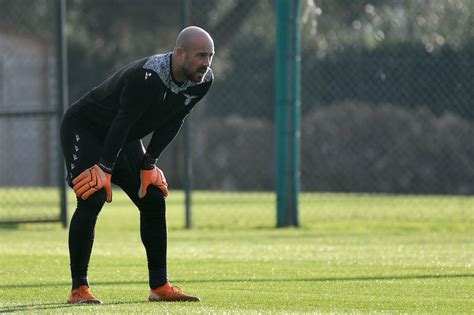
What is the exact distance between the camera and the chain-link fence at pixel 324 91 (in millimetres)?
16453

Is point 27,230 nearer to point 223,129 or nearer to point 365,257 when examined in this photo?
point 365,257

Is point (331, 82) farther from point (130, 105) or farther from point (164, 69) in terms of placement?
point (130, 105)

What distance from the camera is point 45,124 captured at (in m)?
29.1

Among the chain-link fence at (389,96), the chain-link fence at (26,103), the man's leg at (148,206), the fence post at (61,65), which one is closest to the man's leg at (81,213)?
the man's leg at (148,206)

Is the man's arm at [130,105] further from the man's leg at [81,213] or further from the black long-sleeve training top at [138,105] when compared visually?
the man's leg at [81,213]

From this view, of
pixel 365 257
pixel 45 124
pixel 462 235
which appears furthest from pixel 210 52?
pixel 45 124

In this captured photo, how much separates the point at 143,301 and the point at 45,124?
21.9 meters


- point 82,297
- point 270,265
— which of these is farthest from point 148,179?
point 270,265

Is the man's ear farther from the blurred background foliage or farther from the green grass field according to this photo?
the blurred background foliage

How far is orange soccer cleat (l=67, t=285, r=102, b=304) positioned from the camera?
7.39 meters

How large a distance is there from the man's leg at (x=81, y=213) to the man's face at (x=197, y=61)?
87 cm

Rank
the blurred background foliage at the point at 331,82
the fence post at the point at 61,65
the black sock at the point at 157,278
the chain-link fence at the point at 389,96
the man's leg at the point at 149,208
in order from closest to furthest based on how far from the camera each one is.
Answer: the black sock at the point at 157,278, the man's leg at the point at 149,208, the fence post at the point at 61,65, the chain-link fence at the point at 389,96, the blurred background foliage at the point at 331,82

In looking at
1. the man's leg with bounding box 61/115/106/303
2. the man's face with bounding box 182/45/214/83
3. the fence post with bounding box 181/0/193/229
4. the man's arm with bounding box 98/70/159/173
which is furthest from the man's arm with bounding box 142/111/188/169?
the fence post with bounding box 181/0/193/229

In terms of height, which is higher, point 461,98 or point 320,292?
point 461,98
